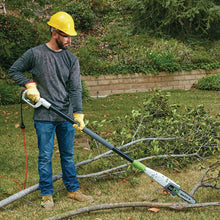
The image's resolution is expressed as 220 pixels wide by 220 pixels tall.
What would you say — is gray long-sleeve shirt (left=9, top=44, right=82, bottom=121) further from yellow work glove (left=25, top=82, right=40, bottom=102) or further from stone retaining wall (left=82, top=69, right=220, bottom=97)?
stone retaining wall (left=82, top=69, right=220, bottom=97)

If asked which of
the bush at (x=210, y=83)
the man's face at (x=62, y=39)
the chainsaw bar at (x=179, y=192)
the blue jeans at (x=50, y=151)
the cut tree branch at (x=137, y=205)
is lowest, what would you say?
the bush at (x=210, y=83)

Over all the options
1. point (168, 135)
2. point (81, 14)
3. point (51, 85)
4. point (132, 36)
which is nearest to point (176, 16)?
point (132, 36)

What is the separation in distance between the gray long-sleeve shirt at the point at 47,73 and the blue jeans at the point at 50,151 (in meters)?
0.12

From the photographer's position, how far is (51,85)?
372 centimetres

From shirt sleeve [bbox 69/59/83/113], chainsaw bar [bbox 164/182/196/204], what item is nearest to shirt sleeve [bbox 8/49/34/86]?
shirt sleeve [bbox 69/59/83/113]

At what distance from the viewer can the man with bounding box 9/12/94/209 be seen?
3.65 m

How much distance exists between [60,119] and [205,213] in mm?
1867

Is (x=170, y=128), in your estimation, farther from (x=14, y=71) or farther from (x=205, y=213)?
(x=14, y=71)

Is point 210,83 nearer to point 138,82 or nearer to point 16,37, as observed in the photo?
point 138,82

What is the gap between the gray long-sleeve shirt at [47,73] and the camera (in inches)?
A: 144

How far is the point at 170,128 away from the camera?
4.98 metres

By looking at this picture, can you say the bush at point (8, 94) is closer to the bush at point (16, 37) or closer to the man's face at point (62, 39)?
the bush at point (16, 37)

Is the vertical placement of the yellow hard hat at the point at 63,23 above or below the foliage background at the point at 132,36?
above

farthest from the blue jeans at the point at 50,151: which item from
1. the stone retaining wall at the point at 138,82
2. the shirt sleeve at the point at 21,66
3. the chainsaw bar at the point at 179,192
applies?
the stone retaining wall at the point at 138,82
